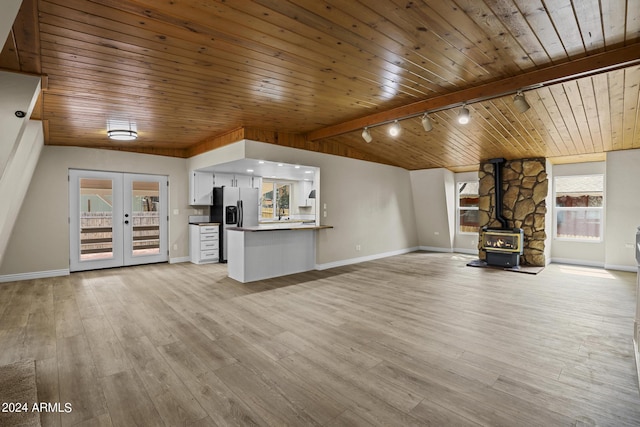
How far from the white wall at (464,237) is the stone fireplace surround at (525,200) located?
1232mm

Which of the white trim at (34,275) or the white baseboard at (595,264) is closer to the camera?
the white trim at (34,275)

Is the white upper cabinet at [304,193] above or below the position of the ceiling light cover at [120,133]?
below

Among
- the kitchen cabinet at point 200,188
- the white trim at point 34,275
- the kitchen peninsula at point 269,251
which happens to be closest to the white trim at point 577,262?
the kitchen peninsula at point 269,251

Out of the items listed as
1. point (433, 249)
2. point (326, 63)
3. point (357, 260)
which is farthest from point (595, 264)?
point (326, 63)

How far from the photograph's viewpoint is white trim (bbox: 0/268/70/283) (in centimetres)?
530

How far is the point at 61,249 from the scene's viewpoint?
19.1 ft

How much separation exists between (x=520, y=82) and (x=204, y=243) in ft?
21.0

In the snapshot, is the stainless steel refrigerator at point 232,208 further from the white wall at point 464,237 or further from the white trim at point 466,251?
the white trim at point 466,251

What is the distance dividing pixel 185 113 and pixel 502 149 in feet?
19.7

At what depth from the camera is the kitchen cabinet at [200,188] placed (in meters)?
7.08

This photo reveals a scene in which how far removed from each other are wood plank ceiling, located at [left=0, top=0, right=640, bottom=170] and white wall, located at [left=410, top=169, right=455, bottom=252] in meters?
3.01

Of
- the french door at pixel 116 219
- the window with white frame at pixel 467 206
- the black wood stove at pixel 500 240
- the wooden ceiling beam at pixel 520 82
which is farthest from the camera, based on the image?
the window with white frame at pixel 467 206

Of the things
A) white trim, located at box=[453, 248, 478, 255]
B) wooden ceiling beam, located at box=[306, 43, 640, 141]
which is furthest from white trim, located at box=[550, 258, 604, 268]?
wooden ceiling beam, located at box=[306, 43, 640, 141]

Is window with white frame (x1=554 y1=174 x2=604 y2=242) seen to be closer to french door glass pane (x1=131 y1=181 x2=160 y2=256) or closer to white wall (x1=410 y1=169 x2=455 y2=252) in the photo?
white wall (x1=410 y1=169 x2=455 y2=252)
